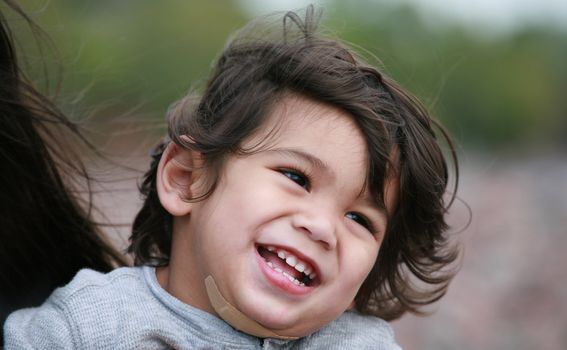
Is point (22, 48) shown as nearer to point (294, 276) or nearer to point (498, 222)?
point (294, 276)

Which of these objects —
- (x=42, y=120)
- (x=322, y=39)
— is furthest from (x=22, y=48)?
(x=322, y=39)

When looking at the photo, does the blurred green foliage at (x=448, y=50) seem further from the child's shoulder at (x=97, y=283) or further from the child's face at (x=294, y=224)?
the child's face at (x=294, y=224)

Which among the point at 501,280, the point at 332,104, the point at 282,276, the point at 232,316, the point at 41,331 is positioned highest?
the point at 332,104

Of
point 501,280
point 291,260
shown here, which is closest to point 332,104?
point 291,260

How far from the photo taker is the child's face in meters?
2.20

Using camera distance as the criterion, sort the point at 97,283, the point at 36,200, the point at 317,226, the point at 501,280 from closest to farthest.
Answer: the point at 317,226, the point at 97,283, the point at 36,200, the point at 501,280

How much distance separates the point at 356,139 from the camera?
2.31m

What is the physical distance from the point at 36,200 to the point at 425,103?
1184mm

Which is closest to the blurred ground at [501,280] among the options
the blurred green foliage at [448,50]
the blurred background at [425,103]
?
the blurred background at [425,103]

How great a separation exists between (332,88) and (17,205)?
1009 millimetres

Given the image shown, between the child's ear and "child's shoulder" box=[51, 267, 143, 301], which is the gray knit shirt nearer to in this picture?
"child's shoulder" box=[51, 267, 143, 301]

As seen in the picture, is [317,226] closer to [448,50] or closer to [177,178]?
[177,178]

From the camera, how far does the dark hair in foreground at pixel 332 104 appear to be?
2355 mm

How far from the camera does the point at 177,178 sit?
248 centimetres
